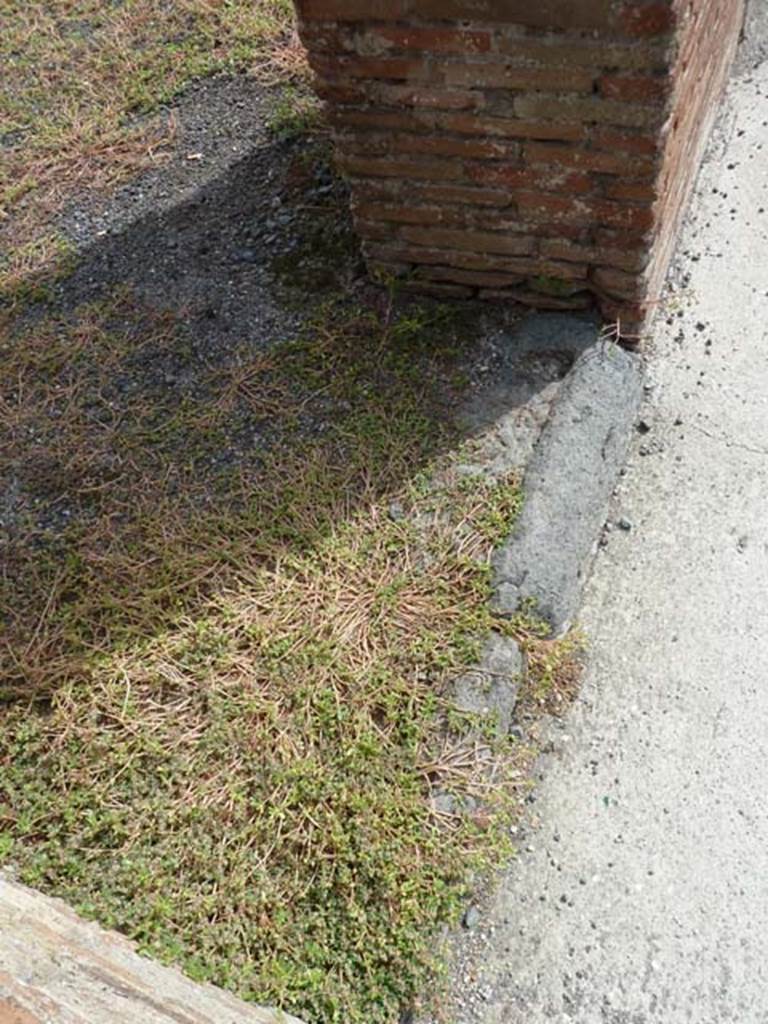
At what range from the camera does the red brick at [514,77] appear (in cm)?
227

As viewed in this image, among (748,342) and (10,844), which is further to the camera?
(748,342)

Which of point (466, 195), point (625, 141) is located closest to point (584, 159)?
point (625, 141)

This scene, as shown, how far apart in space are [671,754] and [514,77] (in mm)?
1661

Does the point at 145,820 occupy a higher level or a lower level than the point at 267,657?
lower

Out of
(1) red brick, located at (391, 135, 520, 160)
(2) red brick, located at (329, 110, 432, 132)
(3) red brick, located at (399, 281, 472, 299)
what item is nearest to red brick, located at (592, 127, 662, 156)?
(1) red brick, located at (391, 135, 520, 160)

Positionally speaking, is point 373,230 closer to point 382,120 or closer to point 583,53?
point 382,120

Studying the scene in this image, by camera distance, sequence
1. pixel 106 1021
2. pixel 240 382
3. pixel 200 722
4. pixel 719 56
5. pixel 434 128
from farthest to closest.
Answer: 1. pixel 719 56
2. pixel 240 382
3. pixel 434 128
4. pixel 200 722
5. pixel 106 1021

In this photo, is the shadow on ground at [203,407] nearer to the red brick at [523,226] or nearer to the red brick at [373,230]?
the red brick at [373,230]

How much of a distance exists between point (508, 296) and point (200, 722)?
1540 millimetres

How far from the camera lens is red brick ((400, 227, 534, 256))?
273cm

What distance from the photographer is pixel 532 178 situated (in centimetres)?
255

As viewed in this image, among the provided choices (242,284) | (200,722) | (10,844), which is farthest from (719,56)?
(10,844)

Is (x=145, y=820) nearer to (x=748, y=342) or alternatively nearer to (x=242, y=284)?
(x=242, y=284)

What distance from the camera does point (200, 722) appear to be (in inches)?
88.9
